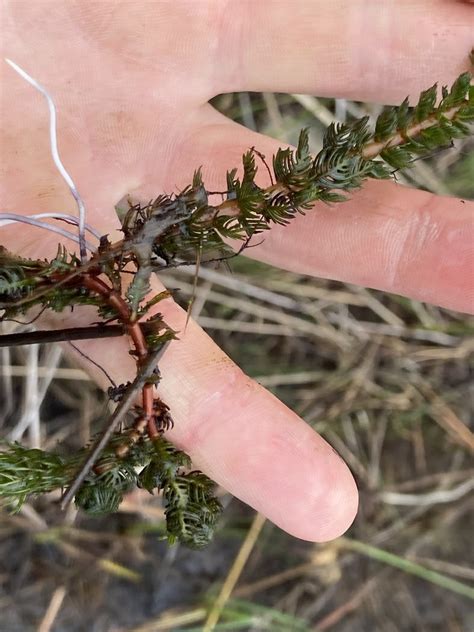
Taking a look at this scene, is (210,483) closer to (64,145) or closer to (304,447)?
(304,447)

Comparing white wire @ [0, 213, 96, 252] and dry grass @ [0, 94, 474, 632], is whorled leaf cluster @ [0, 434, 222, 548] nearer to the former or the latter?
white wire @ [0, 213, 96, 252]

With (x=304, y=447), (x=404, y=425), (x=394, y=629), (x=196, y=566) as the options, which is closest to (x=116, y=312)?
(x=304, y=447)

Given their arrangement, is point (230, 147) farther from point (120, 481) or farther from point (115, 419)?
point (120, 481)

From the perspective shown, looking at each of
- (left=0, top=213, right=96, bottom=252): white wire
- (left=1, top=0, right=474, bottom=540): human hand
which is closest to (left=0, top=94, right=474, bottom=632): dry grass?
(left=1, top=0, right=474, bottom=540): human hand

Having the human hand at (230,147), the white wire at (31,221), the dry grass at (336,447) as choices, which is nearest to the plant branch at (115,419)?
the human hand at (230,147)

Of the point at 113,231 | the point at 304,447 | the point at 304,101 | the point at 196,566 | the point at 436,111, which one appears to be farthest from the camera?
the point at 304,101

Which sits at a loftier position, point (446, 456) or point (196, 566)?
point (446, 456)

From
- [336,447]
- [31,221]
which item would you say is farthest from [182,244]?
[336,447]

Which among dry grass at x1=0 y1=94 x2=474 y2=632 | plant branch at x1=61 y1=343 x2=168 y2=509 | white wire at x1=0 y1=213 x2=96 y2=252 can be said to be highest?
white wire at x1=0 y1=213 x2=96 y2=252
